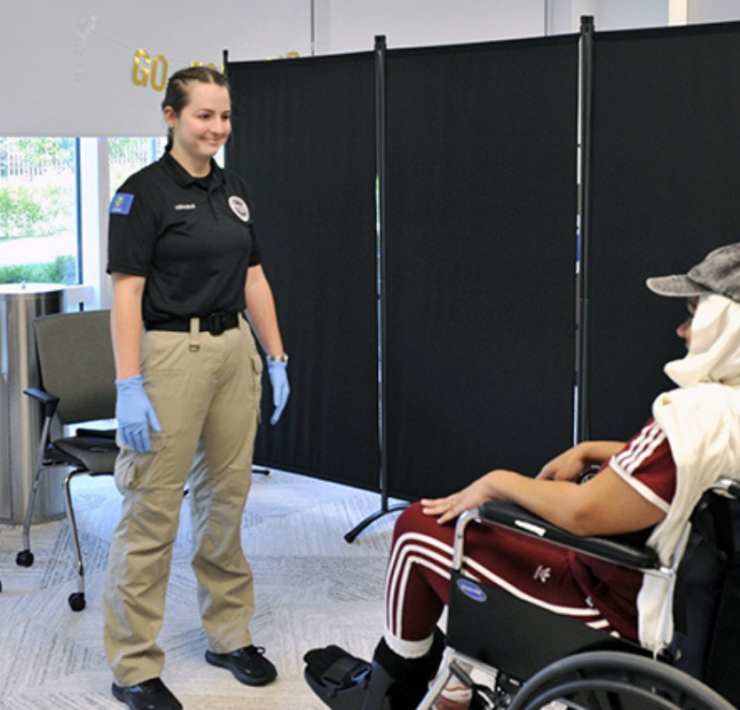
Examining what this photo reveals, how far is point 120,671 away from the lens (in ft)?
9.55

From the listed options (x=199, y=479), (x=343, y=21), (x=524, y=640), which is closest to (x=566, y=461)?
(x=524, y=640)

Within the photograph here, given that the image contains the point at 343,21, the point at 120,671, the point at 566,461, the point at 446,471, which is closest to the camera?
the point at 566,461

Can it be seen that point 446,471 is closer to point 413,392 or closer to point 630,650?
point 413,392

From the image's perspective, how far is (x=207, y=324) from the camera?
9.55ft

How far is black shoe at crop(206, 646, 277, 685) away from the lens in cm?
303

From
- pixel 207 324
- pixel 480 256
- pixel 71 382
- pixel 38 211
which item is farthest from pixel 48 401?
pixel 38 211

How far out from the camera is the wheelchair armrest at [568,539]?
195 centimetres

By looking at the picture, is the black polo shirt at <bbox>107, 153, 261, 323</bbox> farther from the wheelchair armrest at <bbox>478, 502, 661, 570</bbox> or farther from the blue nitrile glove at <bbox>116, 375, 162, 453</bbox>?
the wheelchair armrest at <bbox>478, 502, 661, 570</bbox>

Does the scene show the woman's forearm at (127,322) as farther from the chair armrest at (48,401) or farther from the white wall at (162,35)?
the white wall at (162,35)

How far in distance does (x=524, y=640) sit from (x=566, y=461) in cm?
47

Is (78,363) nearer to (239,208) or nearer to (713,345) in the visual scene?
(239,208)

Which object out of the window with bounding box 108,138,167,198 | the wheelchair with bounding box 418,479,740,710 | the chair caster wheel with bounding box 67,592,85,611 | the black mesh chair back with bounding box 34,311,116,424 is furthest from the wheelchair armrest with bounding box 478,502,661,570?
the window with bounding box 108,138,167,198

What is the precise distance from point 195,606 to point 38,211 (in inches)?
90.7

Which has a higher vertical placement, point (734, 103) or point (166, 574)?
point (734, 103)
